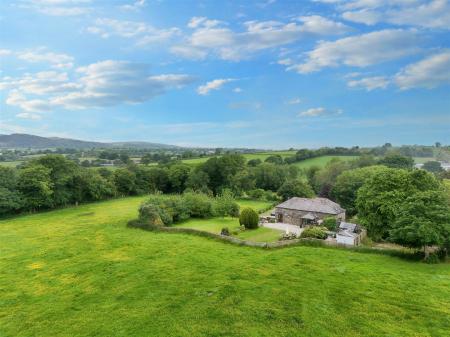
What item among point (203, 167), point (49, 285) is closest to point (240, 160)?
point (203, 167)

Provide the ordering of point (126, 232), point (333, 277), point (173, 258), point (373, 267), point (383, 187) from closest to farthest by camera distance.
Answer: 1. point (333, 277)
2. point (373, 267)
3. point (173, 258)
4. point (383, 187)
5. point (126, 232)

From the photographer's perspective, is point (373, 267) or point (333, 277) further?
point (373, 267)

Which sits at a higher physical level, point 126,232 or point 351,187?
point 351,187

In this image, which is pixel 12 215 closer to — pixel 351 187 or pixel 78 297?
pixel 78 297

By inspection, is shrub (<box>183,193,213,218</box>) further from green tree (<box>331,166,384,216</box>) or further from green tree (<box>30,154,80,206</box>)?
green tree (<box>30,154,80,206</box>)

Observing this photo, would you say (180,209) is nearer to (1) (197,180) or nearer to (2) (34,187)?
(2) (34,187)

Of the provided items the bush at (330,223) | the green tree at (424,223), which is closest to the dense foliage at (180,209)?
the bush at (330,223)

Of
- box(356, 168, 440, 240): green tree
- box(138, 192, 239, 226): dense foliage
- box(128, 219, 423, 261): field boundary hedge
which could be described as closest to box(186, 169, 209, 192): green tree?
box(138, 192, 239, 226): dense foliage

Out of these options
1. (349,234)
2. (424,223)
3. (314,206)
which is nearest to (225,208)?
(314,206)
